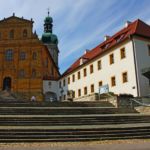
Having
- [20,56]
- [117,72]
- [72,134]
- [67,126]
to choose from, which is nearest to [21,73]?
[20,56]

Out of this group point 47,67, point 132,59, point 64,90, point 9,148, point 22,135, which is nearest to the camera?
point 9,148

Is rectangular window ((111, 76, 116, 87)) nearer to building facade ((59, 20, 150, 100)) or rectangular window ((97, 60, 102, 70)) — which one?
building facade ((59, 20, 150, 100))

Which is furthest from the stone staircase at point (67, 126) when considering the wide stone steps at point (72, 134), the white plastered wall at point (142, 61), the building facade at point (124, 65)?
the building facade at point (124, 65)

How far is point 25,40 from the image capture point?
54375 mm

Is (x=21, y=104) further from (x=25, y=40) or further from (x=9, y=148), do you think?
(x=25, y=40)

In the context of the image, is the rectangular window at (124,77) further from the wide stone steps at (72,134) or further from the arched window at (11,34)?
the arched window at (11,34)

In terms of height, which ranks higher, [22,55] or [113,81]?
[22,55]

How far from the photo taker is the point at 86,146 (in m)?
12.9

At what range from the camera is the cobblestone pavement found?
12336mm

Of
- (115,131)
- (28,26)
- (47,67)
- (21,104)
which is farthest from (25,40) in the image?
(115,131)

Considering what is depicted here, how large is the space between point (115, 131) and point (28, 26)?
42.4 m

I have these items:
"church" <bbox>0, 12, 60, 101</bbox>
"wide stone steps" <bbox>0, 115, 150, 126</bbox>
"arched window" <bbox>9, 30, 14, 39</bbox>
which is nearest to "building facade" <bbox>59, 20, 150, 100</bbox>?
"wide stone steps" <bbox>0, 115, 150, 126</bbox>

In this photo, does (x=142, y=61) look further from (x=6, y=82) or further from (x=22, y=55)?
(x=6, y=82)

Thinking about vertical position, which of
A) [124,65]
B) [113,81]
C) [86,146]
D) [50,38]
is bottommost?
[86,146]
